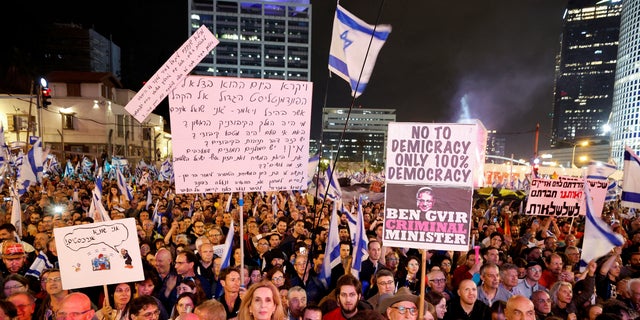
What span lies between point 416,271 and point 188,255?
9.87 ft

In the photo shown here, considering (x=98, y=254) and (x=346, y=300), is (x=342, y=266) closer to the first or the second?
(x=346, y=300)

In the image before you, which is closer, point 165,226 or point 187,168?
point 187,168

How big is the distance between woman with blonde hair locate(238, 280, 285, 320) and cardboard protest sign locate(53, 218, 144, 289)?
1167 mm

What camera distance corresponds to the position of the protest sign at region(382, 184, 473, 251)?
10.8 feet

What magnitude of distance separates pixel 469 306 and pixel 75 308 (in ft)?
12.6

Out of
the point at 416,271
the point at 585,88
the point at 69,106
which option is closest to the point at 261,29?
the point at 69,106

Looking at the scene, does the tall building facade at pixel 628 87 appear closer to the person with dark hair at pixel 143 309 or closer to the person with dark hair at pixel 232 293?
the person with dark hair at pixel 232 293

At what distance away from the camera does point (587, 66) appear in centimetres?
15812

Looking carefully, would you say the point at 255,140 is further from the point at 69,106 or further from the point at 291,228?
the point at 69,106

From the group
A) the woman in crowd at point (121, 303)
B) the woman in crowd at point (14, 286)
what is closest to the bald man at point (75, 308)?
the woman in crowd at point (121, 303)

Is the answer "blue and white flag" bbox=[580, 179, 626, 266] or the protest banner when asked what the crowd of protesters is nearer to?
"blue and white flag" bbox=[580, 179, 626, 266]

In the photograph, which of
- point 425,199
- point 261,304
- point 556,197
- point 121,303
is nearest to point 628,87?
point 556,197

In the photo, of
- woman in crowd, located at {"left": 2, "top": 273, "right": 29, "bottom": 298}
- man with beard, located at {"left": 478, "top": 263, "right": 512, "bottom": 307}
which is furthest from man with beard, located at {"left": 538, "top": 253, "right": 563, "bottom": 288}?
woman in crowd, located at {"left": 2, "top": 273, "right": 29, "bottom": 298}

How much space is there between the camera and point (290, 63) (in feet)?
366
